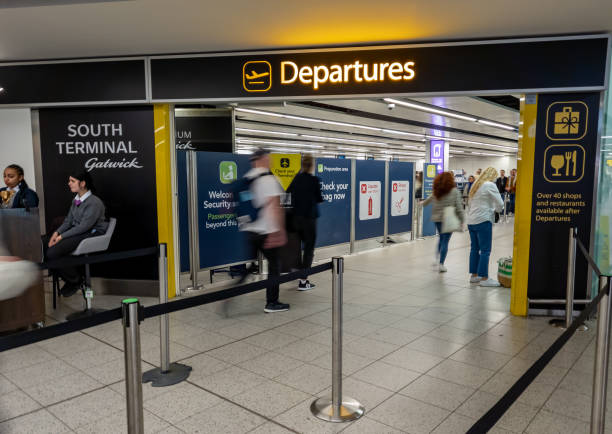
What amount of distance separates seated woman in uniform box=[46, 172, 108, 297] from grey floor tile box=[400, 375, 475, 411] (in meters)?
3.58

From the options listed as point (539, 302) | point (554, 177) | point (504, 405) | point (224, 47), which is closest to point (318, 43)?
point (224, 47)

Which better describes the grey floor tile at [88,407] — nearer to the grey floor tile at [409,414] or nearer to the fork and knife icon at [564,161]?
the grey floor tile at [409,414]

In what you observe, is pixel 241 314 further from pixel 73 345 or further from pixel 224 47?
pixel 224 47

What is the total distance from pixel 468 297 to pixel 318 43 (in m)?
3.52

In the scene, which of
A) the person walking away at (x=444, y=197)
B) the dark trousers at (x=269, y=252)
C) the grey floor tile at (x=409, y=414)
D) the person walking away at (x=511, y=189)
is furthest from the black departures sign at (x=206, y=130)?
the person walking away at (x=511, y=189)

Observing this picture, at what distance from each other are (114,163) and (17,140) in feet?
4.74

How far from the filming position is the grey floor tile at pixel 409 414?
8.83 ft

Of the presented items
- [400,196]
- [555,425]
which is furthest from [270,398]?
[400,196]

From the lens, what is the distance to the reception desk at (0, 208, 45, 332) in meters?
4.14

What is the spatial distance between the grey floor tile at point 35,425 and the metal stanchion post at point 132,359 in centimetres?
106

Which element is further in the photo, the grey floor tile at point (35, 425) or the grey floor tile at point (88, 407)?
the grey floor tile at point (88, 407)

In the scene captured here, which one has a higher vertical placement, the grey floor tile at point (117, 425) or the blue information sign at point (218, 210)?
the blue information sign at point (218, 210)

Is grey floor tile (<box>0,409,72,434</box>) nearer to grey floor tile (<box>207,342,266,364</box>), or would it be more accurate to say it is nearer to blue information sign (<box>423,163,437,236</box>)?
grey floor tile (<box>207,342,266,364</box>)

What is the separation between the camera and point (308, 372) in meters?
3.45
